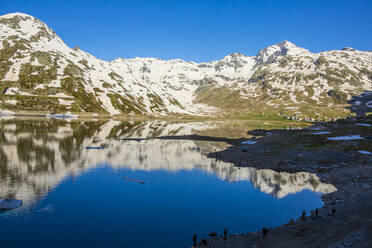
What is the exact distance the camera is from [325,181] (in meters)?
56.0

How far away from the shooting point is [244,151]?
3531 inches

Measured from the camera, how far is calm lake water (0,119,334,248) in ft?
105

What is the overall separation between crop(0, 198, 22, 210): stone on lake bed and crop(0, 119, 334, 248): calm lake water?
104 centimetres

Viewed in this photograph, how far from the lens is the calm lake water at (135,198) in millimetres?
32031

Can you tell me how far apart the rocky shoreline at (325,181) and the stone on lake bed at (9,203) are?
2788 centimetres

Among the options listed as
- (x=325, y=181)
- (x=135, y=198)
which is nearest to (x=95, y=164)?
(x=135, y=198)

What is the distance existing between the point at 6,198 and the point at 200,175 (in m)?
37.7

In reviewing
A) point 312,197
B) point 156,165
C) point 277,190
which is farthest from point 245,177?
point 156,165

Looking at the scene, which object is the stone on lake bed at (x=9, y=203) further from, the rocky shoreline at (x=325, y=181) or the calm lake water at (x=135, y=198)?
the rocky shoreline at (x=325, y=181)

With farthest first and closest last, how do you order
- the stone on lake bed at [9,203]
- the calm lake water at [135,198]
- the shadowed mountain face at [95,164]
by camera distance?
1. the shadowed mountain face at [95,164]
2. the stone on lake bed at [9,203]
3. the calm lake water at [135,198]

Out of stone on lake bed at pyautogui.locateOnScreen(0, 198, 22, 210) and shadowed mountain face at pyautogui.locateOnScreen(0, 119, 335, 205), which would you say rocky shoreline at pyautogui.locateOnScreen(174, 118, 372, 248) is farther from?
stone on lake bed at pyautogui.locateOnScreen(0, 198, 22, 210)

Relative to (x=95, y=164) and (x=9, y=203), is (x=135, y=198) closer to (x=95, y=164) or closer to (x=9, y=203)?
(x=9, y=203)

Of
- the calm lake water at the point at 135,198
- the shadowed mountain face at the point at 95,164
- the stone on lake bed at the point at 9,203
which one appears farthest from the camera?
the shadowed mountain face at the point at 95,164

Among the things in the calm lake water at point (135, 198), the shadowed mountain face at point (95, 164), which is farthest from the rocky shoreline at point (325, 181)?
the shadowed mountain face at point (95, 164)
